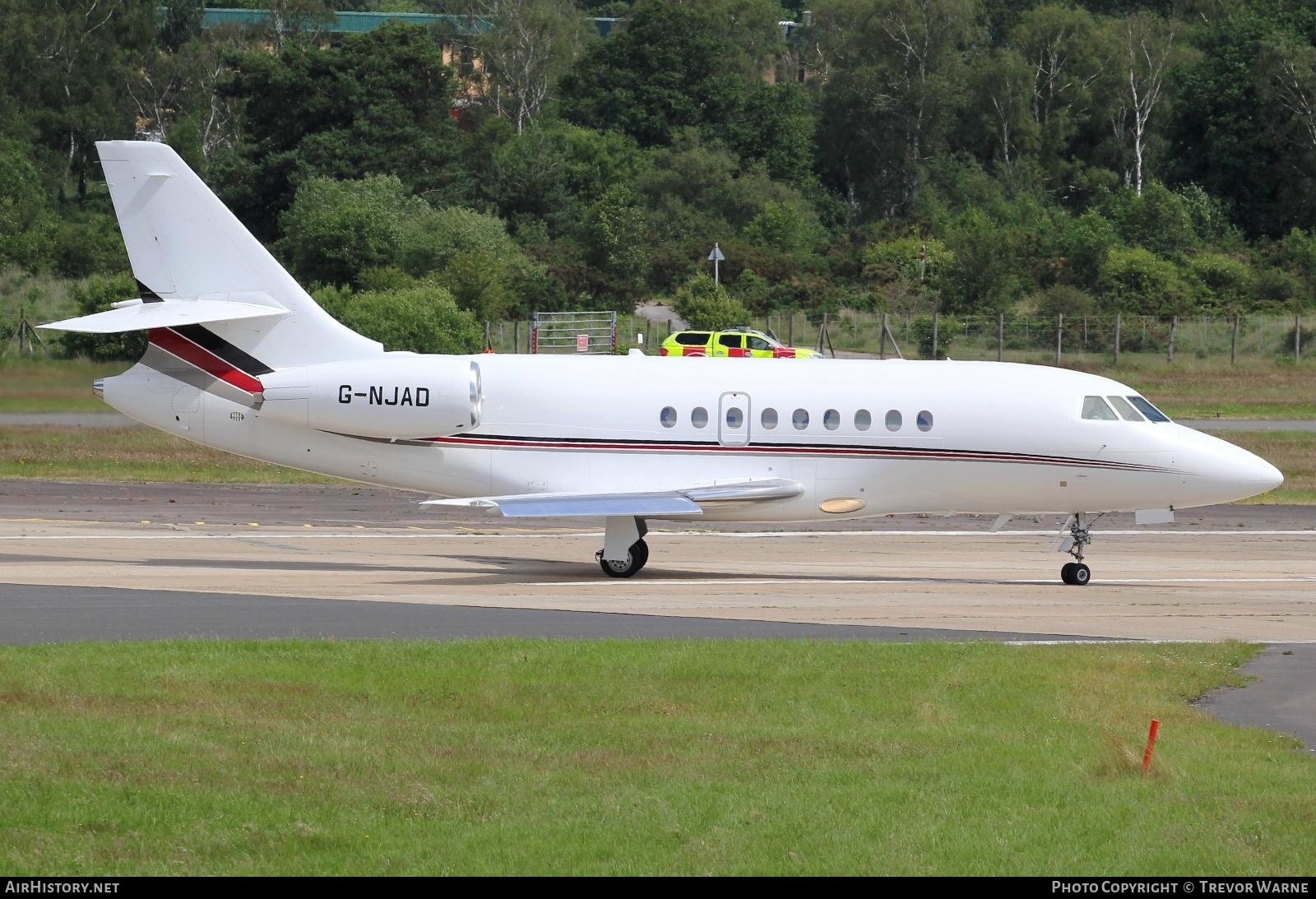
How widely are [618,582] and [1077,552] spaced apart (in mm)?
6805

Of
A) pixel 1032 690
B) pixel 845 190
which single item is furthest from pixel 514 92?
pixel 1032 690

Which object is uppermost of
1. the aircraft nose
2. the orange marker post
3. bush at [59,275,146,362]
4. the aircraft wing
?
bush at [59,275,146,362]

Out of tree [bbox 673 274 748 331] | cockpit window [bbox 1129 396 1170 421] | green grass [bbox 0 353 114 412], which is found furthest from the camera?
tree [bbox 673 274 748 331]

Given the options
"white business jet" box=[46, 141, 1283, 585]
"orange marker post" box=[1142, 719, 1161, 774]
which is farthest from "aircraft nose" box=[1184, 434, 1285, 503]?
"orange marker post" box=[1142, 719, 1161, 774]

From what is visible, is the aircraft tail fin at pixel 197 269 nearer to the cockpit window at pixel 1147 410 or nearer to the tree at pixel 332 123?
the cockpit window at pixel 1147 410

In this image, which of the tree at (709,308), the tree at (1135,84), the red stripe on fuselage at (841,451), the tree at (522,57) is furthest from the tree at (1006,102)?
the red stripe on fuselage at (841,451)

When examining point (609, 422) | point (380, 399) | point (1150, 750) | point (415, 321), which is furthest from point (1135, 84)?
point (1150, 750)

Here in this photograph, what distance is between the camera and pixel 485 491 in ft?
82.6

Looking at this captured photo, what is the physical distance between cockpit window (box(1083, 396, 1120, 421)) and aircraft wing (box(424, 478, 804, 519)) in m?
4.35

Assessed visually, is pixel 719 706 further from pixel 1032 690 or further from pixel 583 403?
pixel 583 403

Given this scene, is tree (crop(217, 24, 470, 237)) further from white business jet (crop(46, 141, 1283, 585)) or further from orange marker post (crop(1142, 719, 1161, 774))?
orange marker post (crop(1142, 719, 1161, 774))

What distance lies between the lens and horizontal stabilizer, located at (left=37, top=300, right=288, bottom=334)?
77.0ft

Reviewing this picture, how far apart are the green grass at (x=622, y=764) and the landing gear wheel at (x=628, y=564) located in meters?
7.23

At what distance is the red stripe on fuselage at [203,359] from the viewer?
24.9 meters
